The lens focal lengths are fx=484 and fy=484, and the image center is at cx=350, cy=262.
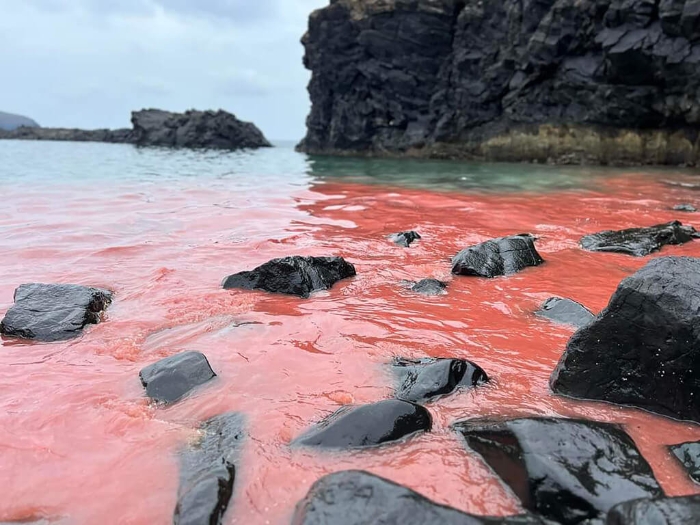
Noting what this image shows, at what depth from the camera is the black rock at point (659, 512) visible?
1550 mm

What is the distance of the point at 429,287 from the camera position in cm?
475

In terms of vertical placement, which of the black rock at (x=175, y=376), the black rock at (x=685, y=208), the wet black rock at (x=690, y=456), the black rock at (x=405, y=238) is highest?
the black rock at (x=685, y=208)

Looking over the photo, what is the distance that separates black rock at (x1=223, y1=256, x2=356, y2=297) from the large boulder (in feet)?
224

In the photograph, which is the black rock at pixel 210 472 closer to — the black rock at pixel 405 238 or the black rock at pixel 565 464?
the black rock at pixel 565 464

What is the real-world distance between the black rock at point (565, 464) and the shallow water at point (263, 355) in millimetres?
110

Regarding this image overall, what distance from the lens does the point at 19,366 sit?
3250 mm

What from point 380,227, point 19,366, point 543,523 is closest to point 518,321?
point 543,523

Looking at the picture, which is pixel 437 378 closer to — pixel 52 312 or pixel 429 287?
pixel 429 287

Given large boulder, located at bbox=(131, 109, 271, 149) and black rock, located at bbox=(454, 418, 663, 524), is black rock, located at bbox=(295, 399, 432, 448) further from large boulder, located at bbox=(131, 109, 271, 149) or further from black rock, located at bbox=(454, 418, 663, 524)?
large boulder, located at bbox=(131, 109, 271, 149)

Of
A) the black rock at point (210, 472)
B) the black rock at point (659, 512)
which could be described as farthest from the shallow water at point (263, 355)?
the black rock at point (659, 512)

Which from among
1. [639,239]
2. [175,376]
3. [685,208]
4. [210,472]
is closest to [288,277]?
[175,376]

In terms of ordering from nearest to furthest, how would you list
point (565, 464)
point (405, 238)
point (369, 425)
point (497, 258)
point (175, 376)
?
point (565, 464) < point (369, 425) < point (175, 376) < point (497, 258) < point (405, 238)

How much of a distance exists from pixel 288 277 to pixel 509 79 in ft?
115

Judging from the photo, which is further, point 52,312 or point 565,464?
point 52,312
